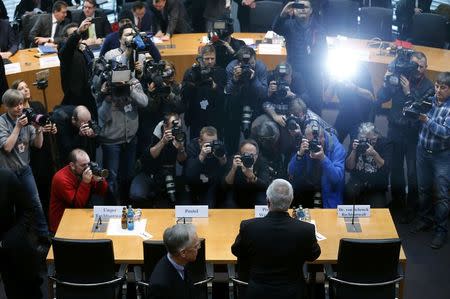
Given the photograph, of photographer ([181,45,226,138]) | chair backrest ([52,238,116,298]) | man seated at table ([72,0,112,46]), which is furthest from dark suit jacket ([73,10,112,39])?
chair backrest ([52,238,116,298])

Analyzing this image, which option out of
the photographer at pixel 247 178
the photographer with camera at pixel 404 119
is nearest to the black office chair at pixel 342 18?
the photographer with camera at pixel 404 119

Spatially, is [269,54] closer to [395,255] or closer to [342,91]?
[342,91]

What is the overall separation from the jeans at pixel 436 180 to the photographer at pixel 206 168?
5.42 feet

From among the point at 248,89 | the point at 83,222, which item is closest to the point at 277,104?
the point at 248,89

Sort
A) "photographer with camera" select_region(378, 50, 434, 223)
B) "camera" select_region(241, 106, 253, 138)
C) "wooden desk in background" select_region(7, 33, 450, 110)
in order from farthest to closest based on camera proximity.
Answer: "wooden desk in background" select_region(7, 33, 450, 110) < "camera" select_region(241, 106, 253, 138) < "photographer with camera" select_region(378, 50, 434, 223)

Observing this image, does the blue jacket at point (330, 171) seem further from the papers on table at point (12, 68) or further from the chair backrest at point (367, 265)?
the papers on table at point (12, 68)

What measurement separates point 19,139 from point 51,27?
10.6 feet

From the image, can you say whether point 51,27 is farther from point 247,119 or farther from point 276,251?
point 276,251

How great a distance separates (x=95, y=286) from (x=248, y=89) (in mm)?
2780

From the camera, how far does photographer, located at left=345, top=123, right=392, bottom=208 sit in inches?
256

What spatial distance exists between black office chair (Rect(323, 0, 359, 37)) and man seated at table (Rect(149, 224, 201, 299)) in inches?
246

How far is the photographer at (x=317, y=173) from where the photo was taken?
6.33 meters

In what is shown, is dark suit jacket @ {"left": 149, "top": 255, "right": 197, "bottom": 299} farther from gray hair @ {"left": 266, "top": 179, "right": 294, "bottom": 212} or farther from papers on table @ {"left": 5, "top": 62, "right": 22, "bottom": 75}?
papers on table @ {"left": 5, "top": 62, "right": 22, "bottom": 75}

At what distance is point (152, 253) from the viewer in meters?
5.08
